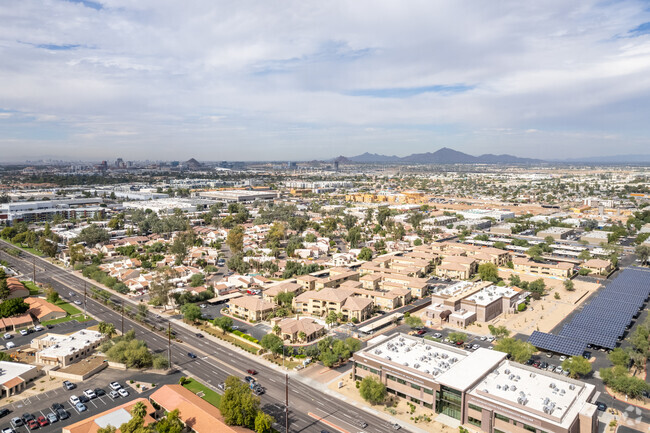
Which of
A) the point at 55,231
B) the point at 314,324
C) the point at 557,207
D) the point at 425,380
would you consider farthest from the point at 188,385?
the point at 557,207

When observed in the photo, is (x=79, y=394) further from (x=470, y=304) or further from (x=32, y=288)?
(x=470, y=304)

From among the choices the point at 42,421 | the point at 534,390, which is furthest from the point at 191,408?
the point at 534,390

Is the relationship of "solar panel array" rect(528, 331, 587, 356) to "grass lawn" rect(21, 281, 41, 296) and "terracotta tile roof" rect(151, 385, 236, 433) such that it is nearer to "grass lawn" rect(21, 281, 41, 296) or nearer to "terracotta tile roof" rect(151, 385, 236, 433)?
"terracotta tile roof" rect(151, 385, 236, 433)

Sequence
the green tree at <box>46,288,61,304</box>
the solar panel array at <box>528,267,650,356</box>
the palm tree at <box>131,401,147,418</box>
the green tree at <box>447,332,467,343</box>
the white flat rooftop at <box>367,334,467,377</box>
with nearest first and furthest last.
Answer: the palm tree at <box>131,401,147,418</box>, the white flat rooftop at <box>367,334,467,377</box>, the solar panel array at <box>528,267,650,356</box>, the green tree at <box>447,332,467,343</box>, the green tree at <box>46,288,61,304</box>

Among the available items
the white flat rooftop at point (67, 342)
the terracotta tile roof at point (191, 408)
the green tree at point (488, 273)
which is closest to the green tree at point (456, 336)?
the green tree at point (488, 273)

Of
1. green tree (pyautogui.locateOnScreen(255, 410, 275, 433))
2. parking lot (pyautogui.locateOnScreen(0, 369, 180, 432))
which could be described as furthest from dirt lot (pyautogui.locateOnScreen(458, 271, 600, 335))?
parking lot (pyautogui.locateOnScreen(0, 369, 180, 432))

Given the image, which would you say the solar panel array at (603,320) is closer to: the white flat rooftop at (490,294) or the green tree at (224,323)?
the white flat rooftop at (490,294)

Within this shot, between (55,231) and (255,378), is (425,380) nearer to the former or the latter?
(255,378)
